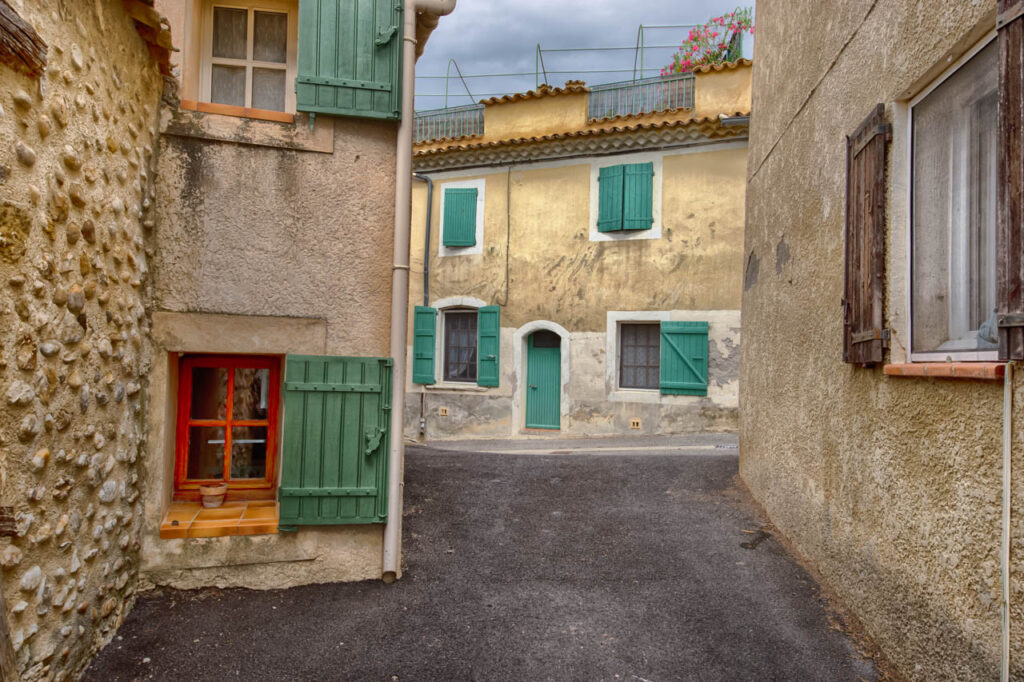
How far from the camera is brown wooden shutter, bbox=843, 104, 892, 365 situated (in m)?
3.33

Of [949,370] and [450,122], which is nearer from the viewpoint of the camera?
[949,370]

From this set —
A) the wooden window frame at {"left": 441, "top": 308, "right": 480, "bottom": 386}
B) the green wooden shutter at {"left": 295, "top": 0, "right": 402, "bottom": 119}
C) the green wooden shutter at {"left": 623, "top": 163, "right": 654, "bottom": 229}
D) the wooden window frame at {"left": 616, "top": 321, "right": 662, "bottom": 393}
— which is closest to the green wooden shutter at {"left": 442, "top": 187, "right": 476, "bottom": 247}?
the wooden window frame at {"left": 441, "top": 308, "right": 480, "bottom": 386}

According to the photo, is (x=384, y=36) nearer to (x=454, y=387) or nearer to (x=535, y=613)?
(x=535, y=613)

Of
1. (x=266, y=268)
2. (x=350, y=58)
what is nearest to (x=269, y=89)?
(x=350, y=58)

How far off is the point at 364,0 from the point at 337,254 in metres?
1.70

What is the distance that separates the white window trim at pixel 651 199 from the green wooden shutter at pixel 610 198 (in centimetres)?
7

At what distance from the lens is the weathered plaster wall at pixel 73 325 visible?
2562mm

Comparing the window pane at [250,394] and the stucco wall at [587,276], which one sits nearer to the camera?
the window pane at [250,394]

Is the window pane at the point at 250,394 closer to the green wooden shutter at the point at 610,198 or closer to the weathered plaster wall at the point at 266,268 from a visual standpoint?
the weathered plaster wall at the point at 266,268

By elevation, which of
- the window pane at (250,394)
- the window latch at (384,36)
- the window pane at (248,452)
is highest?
the window latch at (384,36)

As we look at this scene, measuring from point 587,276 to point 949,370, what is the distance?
896 cm

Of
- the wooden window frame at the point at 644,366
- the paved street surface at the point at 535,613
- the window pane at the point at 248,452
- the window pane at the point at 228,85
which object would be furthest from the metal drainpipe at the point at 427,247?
the window pane at the point at 228,85

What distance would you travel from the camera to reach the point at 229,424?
455 centimetres

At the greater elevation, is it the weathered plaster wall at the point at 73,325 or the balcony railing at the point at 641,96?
→ the balcony railing at the point at 641,96
